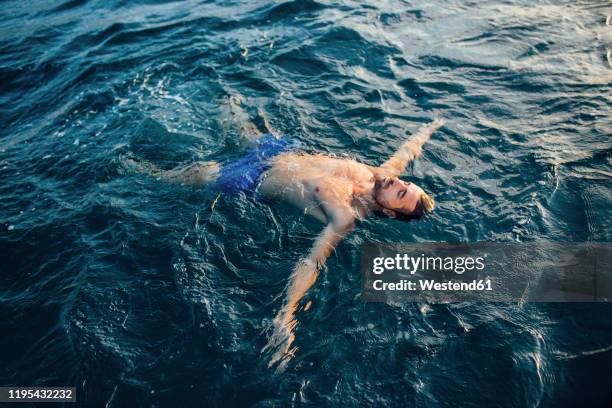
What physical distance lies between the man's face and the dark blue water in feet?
0.97

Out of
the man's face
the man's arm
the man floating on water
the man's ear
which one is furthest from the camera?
the man's arm

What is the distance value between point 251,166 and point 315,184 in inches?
41.0

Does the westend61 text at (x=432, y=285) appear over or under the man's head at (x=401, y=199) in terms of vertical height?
under

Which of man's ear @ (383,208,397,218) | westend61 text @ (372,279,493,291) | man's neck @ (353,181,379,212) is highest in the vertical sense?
man's neck @ (353,181,379,212)

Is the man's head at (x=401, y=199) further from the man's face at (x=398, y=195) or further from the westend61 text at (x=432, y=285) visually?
the westend61 text at (x=432, y=285)

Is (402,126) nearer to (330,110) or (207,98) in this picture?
(330,110)

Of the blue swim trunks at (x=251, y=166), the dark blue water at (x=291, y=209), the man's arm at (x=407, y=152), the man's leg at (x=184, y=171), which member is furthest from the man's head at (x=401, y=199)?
the man's leg at (x=184, y=171)

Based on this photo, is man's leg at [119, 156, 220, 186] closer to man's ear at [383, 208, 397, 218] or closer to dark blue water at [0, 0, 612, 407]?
dark blue water at [0, 0, 612, 407]

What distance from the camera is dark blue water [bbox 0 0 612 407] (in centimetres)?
380

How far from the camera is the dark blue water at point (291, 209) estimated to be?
12.5 feet

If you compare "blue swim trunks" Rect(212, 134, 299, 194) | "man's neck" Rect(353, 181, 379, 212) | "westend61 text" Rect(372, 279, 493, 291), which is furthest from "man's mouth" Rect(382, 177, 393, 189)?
"blue swim trunks" Rect(212, 134, 299, 194)

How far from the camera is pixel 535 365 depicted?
372 cm

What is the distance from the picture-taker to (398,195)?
5.06 m

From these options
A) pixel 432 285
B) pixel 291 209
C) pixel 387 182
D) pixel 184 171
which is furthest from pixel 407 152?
pixel 184 171
